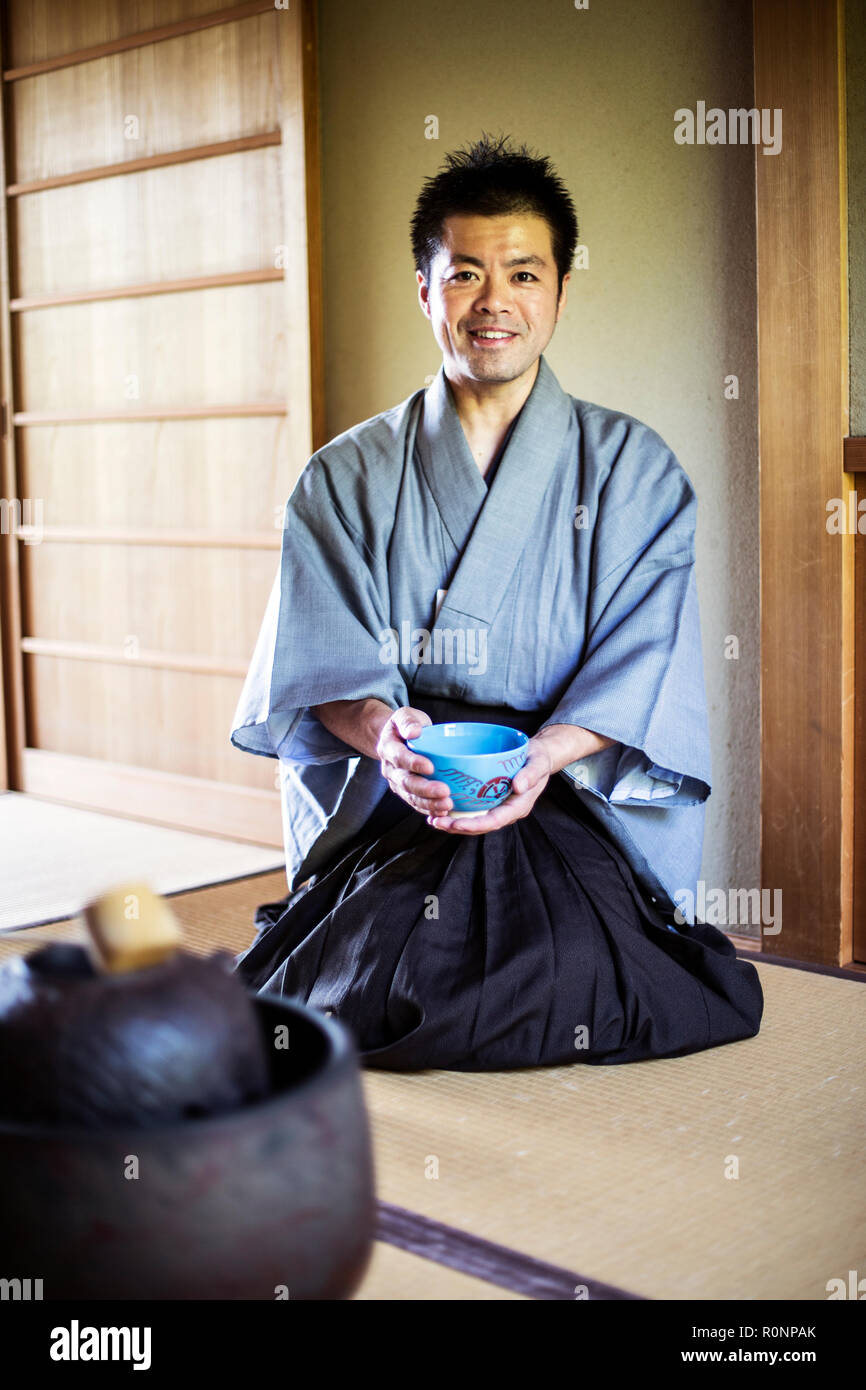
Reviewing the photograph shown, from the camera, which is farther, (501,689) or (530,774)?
(501,689)

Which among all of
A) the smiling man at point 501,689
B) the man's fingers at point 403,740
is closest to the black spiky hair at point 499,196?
the smiling man at point 501,689

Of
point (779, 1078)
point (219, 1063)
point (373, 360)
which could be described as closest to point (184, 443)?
point (373, 360)

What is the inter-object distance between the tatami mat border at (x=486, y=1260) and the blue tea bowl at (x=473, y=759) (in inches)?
24.5

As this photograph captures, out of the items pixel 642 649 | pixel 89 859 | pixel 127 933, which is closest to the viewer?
pixel 127 933

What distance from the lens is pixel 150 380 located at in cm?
428

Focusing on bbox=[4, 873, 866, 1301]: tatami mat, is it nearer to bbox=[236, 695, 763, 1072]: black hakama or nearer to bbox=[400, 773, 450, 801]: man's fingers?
bbox=[236, 695, 763, 1072]: black hakama

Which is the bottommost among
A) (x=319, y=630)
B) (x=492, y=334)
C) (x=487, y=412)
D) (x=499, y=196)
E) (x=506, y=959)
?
(x=506, y=959)

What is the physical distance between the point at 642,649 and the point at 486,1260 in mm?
1116

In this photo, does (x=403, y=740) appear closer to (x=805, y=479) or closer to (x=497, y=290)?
(x=497, y=290)

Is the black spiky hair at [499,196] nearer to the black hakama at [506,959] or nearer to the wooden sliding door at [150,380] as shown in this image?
the black hakama at [506,959]

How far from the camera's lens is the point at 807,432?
2.79 metres

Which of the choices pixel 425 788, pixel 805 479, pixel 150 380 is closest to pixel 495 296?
pixel 805 479

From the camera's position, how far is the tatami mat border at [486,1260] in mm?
1542

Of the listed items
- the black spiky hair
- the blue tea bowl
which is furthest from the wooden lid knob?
the black spiky hair
